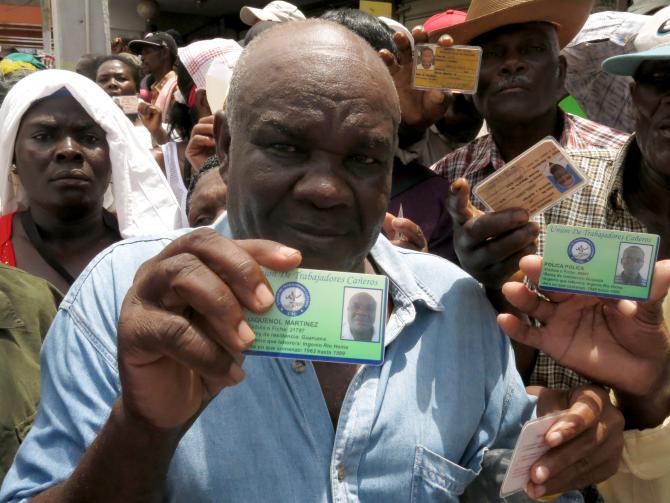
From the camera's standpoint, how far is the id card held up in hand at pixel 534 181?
1.79 m

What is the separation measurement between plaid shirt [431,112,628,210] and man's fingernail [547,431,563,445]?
1.69 m

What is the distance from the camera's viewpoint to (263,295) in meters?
1.08

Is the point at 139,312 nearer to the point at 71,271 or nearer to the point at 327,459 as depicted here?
the point at 327,459

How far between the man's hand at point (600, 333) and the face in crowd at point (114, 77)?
5463 mm

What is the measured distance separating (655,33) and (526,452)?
5.43 ft

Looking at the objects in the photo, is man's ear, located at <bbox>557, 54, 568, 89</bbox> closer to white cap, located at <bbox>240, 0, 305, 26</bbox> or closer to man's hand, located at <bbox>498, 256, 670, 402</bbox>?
white cap, located at <bbox>240, 0, 305, 26</bbox>

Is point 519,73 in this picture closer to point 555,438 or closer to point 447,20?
point 447,20

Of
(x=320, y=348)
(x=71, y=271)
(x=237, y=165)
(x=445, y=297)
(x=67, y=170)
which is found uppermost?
(x=237, y=165)

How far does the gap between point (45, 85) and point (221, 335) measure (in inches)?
86.7

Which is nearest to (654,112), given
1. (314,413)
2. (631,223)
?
(631,223)

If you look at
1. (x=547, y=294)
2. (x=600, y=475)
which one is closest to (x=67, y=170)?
(x=547, y=294)

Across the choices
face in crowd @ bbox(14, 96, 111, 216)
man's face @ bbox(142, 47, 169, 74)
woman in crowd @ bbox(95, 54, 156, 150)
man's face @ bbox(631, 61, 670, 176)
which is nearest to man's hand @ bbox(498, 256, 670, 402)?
man's face @ bbox(631, 61, 670, 176)

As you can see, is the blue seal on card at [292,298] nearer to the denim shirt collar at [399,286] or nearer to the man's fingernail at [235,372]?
the man's fingernail at [235,372]

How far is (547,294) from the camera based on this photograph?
1.62 meters
